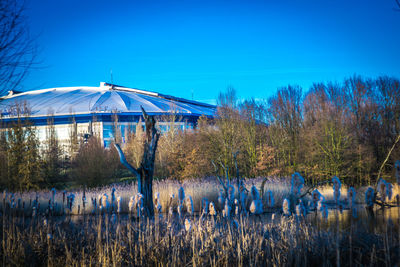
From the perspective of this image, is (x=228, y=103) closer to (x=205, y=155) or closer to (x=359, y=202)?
(x=205, y=155)

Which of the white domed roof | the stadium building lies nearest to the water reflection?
the stadium building

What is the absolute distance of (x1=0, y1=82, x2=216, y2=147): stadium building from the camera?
39.4 meters

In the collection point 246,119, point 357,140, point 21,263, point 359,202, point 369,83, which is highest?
point 369,83

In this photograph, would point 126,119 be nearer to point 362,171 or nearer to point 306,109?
point 306,109

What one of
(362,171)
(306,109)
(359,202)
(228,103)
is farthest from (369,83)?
(359,202)

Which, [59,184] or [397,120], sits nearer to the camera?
[397,120]

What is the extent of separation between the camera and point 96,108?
3988 centimetres

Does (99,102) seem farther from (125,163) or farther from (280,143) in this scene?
(125,163)

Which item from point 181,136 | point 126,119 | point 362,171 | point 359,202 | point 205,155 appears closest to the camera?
point 359,202

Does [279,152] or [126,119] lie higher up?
[126,119]

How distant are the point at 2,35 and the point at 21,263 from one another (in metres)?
3.22

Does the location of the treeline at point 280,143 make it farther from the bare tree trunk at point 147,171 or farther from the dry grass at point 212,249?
the dry grass at point 212,249

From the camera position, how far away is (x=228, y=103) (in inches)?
695

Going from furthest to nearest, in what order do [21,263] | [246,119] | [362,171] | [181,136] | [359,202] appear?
[181,136] < [246,119] < [362,171] < [359,202] < [21,263]
